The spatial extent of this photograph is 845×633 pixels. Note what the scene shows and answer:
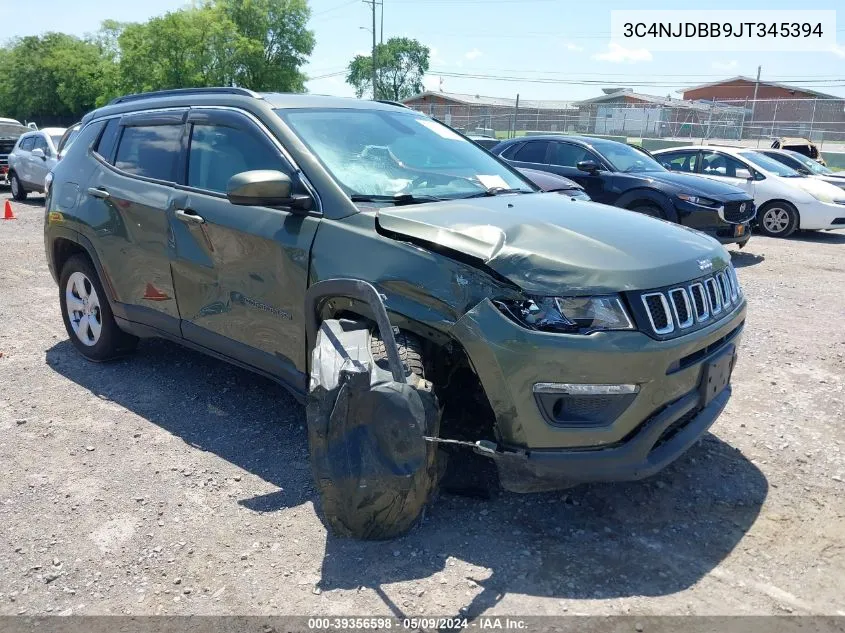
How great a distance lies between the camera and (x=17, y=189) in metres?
16.0

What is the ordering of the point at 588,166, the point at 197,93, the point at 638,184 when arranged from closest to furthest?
the point at 197,93 < the point at 638,184 < the point at 588,166

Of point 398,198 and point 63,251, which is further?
point 63,251

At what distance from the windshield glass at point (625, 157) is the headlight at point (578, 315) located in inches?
305

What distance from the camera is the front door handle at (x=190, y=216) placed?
3.90m

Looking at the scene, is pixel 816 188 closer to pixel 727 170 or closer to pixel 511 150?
pixel 727 170

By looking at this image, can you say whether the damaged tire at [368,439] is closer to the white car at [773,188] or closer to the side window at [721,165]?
the white car at [773,188]

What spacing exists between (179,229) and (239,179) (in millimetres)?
963

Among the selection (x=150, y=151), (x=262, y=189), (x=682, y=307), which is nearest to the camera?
(x=682, y=307)

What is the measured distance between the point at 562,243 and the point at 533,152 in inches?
324

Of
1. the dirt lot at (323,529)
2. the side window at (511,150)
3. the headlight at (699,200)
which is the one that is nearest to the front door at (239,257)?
the dirt lot at (323,529)

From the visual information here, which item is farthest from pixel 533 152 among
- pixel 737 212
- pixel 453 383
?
pixel 453 383

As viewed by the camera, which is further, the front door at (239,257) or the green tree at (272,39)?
the green tree at (272,39)

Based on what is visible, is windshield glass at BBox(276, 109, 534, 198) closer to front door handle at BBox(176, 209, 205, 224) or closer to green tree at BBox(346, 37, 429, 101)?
front door handle at BBox(176, 209, 205, 224)

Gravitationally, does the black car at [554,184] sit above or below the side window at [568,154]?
below
